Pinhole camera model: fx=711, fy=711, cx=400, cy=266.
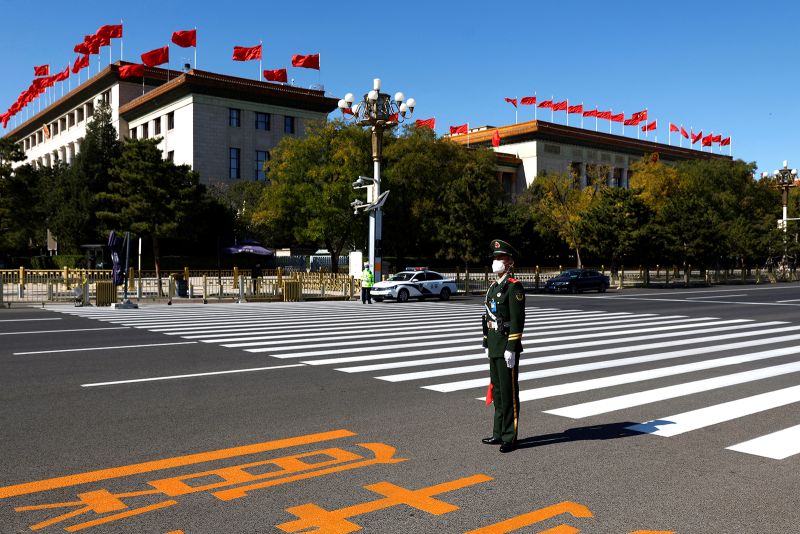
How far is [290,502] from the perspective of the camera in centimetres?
489

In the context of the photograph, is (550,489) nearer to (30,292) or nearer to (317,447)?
(317,447)

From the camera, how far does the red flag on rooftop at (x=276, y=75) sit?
228ft

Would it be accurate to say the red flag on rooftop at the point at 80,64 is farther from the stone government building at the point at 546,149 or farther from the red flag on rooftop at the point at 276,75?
the stone government building at the point at 546,149

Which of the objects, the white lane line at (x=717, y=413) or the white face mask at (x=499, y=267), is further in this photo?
the white lane line at (x=717, y=413)

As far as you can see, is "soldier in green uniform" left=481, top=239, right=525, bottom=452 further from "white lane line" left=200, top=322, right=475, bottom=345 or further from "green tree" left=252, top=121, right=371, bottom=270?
"green tree" left=252, top=121, right=371, bottom=270

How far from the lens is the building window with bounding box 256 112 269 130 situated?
73.8 metres

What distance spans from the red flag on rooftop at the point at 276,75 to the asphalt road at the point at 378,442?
2345 inches

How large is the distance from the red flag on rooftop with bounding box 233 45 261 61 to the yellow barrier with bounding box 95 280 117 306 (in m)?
42.8

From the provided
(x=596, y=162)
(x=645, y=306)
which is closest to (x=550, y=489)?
(x=645, y=306)

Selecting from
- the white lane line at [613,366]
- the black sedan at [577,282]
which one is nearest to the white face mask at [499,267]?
the white lane line at [613,366]

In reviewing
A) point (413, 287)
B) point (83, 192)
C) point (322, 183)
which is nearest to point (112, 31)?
point (83, 192)

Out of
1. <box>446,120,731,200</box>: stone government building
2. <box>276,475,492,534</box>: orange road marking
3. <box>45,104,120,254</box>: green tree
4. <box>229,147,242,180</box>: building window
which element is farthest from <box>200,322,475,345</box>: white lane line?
<box>446,120,731,200</box>: stone government building

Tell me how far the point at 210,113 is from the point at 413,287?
46.8 m

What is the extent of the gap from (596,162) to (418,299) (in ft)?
227
